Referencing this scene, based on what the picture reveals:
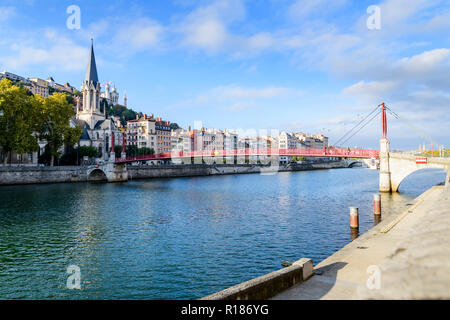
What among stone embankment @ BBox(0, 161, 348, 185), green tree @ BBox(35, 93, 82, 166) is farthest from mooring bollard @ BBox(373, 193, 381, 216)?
stone embankment @ BBox(0, 161, 348, 185)

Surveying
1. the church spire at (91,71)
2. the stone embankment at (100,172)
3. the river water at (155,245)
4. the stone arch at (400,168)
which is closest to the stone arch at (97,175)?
the stone embankment at (100,172)

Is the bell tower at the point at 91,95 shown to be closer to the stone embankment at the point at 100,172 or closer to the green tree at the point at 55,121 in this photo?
the stone embankment at the point at 100,172

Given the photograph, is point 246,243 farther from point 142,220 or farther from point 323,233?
point 142,220

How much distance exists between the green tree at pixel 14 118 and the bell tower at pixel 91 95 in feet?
169

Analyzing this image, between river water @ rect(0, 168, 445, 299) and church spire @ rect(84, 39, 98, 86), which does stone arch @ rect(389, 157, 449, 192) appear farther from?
church spire @ rect(84, 39, 98, 86)

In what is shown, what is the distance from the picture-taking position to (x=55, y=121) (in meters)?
55.0

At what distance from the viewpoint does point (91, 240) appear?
17.6 metres

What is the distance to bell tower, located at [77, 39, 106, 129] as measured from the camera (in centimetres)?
9869

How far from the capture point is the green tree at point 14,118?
154 feet

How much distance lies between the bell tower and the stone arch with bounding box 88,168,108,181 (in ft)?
135
